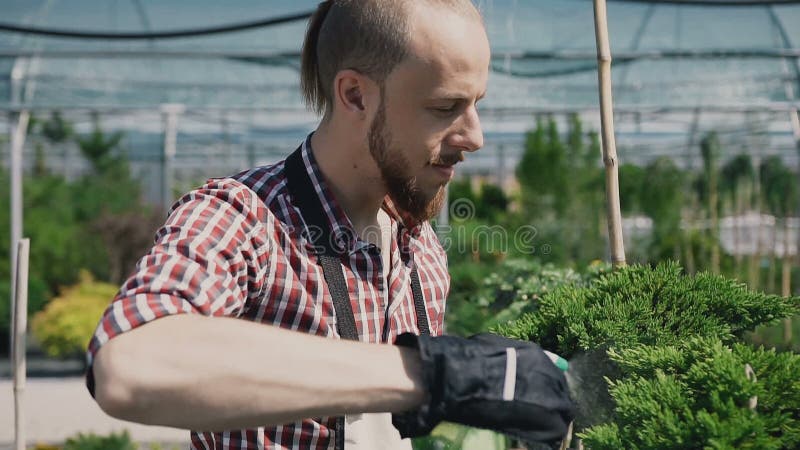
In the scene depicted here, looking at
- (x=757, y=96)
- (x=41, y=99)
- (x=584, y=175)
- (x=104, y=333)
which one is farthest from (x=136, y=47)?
(x=104, y=333)

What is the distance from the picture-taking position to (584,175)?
24.0 feet

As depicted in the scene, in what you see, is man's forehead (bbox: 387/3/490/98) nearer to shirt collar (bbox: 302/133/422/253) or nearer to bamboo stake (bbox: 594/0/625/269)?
shirt collar (bbox: 302/133/422/253)

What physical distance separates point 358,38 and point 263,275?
1.07 feet

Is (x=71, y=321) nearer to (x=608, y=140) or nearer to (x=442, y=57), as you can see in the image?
(x=608, y=140)

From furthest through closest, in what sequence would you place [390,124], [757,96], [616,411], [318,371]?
1. [757,96]
2. [390,124]
3. [616,411]
4. [318,371]

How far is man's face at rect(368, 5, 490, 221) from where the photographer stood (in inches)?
41.0

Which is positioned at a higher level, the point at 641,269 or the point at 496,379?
the point at 641,269

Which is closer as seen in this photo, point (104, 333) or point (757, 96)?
point (104, 333)

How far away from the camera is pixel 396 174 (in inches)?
45.0

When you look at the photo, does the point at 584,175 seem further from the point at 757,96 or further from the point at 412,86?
the point at 412,86

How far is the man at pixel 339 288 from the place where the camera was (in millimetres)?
770

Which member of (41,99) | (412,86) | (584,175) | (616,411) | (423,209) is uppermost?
(41,99)

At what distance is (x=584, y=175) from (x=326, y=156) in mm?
6311

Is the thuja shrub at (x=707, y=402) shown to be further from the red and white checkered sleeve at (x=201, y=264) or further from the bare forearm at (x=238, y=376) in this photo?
the red and white checkered sleeve at (x=201, y=264)
